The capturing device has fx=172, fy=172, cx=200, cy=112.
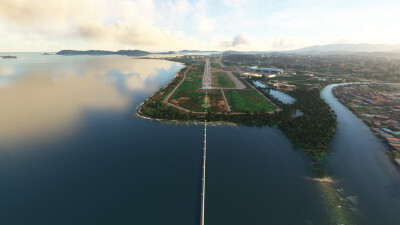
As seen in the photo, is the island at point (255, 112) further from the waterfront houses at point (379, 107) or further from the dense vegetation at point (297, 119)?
the waterfront houses at point (379, 107)

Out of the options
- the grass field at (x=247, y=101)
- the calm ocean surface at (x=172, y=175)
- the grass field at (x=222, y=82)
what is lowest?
the calm ocean surface at (x=172, y=175)

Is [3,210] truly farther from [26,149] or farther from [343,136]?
[343,136]

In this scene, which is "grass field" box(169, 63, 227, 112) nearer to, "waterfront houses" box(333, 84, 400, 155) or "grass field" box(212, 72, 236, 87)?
"grass field" box(212, 72, 236, 87)

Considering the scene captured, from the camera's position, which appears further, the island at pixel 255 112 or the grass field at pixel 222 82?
the grass field at pixel 222 82

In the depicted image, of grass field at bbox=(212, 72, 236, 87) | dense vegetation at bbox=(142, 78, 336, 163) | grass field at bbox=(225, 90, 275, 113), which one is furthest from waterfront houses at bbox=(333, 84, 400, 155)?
grass field at bbox=(212, 72, 236, 87)

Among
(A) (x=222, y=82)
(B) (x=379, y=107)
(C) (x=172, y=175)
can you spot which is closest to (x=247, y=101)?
(A) (x=222, y=82)

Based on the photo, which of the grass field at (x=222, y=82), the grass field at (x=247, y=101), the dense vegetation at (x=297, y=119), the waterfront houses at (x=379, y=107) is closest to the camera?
the dense vegetation at (x=297, y=119)

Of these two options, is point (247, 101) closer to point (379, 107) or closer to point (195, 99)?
point (195, 99)

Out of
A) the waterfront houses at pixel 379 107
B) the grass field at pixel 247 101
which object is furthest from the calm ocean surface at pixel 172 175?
the grass field at pixel 247 101
